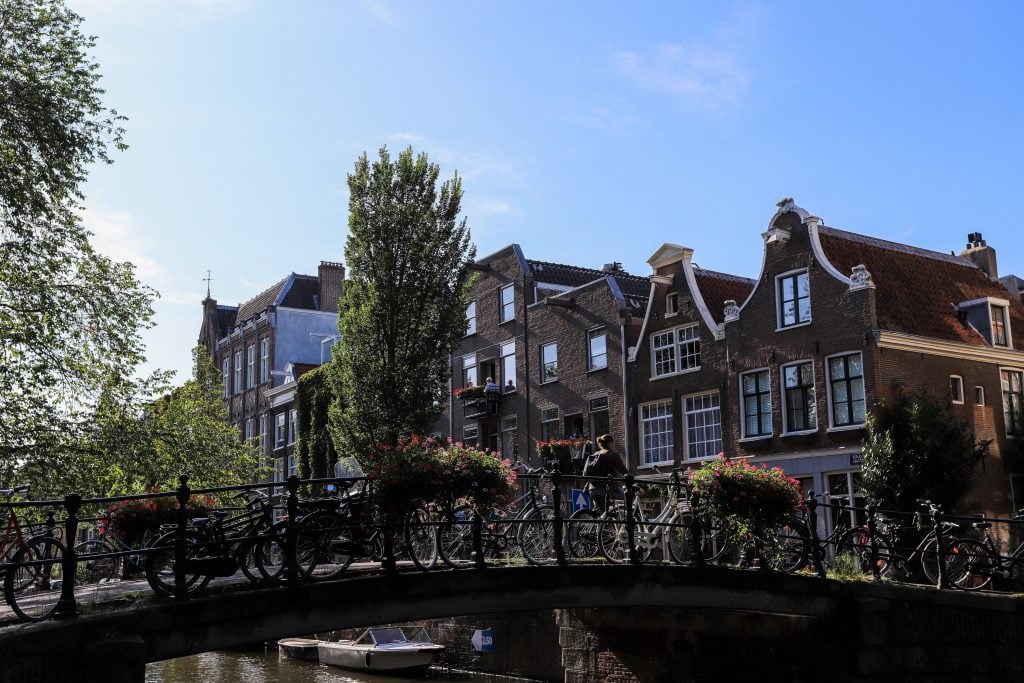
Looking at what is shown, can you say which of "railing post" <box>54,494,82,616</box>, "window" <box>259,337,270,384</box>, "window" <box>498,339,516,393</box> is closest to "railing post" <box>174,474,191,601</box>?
"railing post" <box>54,494,82,616</box>

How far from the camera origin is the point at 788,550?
16469 millimetres

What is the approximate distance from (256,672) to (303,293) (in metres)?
28.5

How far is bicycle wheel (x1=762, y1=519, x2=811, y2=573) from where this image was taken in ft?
51.8

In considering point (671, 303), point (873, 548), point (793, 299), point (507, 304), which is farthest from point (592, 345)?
point (873, 548)

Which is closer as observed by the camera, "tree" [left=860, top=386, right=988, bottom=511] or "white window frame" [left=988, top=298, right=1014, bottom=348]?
"tree" [left=860, top=386, right=988, bottom=511]

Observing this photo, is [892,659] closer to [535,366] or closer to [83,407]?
[83,407]

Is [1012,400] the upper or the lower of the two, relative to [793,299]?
lower

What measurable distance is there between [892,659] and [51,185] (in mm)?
16190

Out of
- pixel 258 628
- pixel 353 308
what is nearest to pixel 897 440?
pixel 353 308

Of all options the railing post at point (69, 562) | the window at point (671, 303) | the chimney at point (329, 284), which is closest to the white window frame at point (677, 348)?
the window at point (671, 303)

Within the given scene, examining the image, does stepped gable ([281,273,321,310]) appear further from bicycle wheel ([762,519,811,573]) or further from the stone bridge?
bicycle wheel ([762,519,811,573])

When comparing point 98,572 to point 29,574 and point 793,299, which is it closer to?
point 29,574

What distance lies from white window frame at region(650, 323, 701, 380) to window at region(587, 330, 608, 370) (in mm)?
2187

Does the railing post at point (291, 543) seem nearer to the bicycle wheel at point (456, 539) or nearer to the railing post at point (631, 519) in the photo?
the bicycle wheel at point (456, 539)
